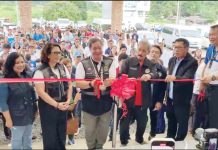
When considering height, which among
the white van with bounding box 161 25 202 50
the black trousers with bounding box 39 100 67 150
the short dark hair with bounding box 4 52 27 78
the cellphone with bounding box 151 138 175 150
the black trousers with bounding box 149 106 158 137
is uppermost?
the white van with bounding box 161 25 202 50

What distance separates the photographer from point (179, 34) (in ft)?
23.7

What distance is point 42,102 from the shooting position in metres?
2.58

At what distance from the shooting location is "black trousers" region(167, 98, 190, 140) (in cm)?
319

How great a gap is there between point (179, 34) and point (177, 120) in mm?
4309

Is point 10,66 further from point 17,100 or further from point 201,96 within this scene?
point 201,96

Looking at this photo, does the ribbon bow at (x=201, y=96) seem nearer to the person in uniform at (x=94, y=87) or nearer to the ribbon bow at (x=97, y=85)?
the person in uniform at (x=94, y=87)

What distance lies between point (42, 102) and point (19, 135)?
407 mm

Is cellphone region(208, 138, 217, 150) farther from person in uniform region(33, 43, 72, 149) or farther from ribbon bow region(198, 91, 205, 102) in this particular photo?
ribbon bow region(198, 91, 205, 102)

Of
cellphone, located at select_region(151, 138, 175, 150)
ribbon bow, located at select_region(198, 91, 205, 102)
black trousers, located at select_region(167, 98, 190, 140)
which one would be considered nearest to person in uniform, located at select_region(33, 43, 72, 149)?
cellphone, located at select_region(151, 138, 175, 150)

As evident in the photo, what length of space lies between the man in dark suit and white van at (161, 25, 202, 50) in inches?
106

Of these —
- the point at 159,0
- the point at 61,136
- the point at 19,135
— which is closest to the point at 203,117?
the point at 61,136

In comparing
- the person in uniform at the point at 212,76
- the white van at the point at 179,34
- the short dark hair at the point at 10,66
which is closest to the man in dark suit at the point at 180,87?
the person in uniform at the point at 212,76

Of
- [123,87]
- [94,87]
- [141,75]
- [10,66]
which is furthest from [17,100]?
[141,75]

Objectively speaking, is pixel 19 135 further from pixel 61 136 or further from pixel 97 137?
pixel 97 137
